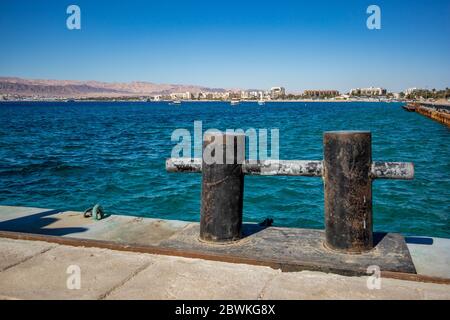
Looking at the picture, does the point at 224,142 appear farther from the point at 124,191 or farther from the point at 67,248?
the point at 124,191

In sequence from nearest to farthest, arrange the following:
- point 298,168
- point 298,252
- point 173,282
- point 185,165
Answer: point 173,282, point 298,252, point 298,168, point 185,165

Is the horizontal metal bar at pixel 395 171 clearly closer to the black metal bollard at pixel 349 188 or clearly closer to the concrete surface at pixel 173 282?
the black metal bollard at pixel 349 188

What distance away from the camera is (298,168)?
3178 mm

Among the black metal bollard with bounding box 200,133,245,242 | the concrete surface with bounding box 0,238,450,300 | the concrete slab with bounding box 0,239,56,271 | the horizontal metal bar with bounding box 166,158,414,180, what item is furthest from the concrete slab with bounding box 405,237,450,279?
the concrete slab with bounding box 0,239,56,271

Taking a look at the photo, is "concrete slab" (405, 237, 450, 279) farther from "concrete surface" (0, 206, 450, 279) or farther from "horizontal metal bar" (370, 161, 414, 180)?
"horizontal metal bar" (370, 161, 414, 180)

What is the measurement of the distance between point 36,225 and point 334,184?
3.25 meters

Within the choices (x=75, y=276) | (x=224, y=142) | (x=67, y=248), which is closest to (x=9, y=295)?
(x=75, y=276)

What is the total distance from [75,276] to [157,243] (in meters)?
0.95

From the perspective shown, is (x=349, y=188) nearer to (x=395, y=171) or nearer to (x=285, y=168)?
(x=395, y=171)

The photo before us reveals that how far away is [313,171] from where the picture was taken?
3141 mm

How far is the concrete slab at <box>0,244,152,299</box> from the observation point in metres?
2.48

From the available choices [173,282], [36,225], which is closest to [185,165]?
[173,282]

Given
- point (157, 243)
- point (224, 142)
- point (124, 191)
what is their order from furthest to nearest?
point (124, 191) < point (157, 243) < point (224, 142)

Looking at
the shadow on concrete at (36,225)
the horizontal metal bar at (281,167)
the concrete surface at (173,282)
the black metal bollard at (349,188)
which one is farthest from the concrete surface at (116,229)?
the horizontal metal bar at (281,167)
